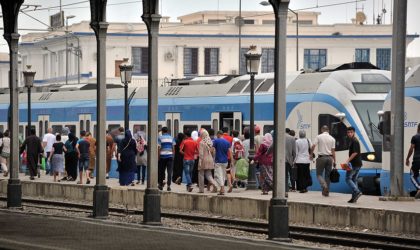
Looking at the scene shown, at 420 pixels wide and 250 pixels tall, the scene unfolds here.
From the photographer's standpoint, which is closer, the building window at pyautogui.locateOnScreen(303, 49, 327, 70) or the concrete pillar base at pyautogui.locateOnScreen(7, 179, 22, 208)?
the concrete pillar base at pyautogui.locateOnScreen(7, 179, 22, 208)

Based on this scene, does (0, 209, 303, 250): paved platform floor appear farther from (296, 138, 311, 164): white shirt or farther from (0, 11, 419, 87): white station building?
(0, 11, 419, 87): white station building

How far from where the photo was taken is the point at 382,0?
96.1 metres

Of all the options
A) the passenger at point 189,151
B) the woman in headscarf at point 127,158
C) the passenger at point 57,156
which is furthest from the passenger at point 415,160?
the passenger at point 57,156

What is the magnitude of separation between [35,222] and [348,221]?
697cm

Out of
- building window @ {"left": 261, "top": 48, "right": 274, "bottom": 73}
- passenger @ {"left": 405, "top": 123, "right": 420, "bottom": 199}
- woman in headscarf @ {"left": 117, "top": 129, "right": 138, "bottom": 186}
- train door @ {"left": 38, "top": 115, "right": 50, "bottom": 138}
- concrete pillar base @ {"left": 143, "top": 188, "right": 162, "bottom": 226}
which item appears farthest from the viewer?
building window @ {"left": 261, "top": 48, "right": 274, "bottom": 73}

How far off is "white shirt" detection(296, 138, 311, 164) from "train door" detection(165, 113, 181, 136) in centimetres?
1105

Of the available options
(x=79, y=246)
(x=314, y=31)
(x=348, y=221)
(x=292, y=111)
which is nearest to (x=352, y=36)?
(x=314, y=31)

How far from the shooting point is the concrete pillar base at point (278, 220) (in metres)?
21.5

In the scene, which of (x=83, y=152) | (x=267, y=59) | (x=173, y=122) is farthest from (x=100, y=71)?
(x=267, y=59)

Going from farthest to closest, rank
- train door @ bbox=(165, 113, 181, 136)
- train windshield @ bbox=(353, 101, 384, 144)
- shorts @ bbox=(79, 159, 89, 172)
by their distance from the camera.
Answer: train door @ bbox=(165, 113, 181, 136) < shorts @ bbox=(79, 159, 89, 172) < train windshield @ bbox=(353, 101, 384, 144)

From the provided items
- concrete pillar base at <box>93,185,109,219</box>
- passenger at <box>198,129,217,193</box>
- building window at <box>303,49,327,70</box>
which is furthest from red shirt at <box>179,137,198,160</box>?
building window at <box>303,49,327,70</box>

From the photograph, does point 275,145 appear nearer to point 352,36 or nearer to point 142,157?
point 142,157

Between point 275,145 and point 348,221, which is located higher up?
point 275,145

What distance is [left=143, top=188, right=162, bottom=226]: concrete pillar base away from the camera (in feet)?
80.8
